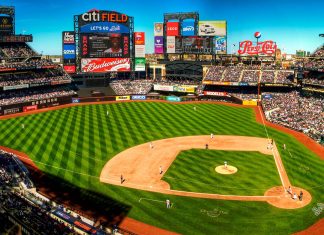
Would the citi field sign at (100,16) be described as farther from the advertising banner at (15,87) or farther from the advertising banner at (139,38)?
the advertising banner at (15,87)

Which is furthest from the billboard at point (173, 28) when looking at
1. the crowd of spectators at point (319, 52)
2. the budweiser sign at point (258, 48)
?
the crowd of spectators at point (319, 52)

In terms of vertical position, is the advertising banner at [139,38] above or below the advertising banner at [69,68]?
above

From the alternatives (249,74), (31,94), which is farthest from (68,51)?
(249,74)

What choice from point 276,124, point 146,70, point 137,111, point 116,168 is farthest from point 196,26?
point 116,168

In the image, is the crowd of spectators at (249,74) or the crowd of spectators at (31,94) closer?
the crowd of spectators at (31,94)

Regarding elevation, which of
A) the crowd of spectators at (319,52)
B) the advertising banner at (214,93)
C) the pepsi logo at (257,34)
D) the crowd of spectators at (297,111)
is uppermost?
the pepsi logo at (257,34)

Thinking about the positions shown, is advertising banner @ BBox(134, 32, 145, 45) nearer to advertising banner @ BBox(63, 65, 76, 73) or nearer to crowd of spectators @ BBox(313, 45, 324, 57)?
advertising banner @ BBox(63, 65, 76, 73)

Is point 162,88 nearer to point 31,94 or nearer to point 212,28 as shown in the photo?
point 212,28
